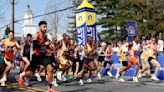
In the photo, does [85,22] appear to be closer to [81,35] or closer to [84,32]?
[84,32]

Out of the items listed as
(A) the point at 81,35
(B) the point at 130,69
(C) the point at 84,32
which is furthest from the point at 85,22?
(B) the point at 130,69

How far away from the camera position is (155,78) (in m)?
15.5

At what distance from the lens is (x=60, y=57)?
15688mm

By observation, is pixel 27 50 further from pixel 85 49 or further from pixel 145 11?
pixel 145 11

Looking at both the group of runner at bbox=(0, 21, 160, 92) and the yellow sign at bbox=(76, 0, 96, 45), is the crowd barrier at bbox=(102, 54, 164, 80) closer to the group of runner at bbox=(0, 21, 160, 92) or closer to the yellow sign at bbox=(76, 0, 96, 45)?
the group of runner at bbox=(0, 21, 160, 92)

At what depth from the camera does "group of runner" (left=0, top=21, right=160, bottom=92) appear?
34.3 feet

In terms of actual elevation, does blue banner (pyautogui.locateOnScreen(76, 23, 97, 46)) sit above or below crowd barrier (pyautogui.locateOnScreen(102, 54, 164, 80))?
above

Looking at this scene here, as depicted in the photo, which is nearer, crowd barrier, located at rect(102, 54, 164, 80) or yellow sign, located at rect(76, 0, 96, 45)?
crowd barrier, located at rect(102, 54, 164, 80)

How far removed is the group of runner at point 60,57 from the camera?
10461 millimetres

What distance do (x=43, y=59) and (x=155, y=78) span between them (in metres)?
6.48

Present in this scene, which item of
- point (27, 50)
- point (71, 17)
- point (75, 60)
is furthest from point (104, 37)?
point (27, 50)

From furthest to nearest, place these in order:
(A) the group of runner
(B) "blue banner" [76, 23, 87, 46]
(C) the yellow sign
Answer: (C) the yellow sign, (B) "blue banner" [76, 23, 87, 46], (A) the group of runner

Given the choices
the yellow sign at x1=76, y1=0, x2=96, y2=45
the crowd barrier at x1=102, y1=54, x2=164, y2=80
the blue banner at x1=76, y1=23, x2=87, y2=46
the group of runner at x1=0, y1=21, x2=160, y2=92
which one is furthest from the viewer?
the yellow sign at x1=76, y1=0, x2=96, y2=45

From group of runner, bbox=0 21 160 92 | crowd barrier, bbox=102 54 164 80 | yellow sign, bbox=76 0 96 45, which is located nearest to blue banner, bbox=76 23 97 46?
yellow sign, bbox=76 0 96 45
